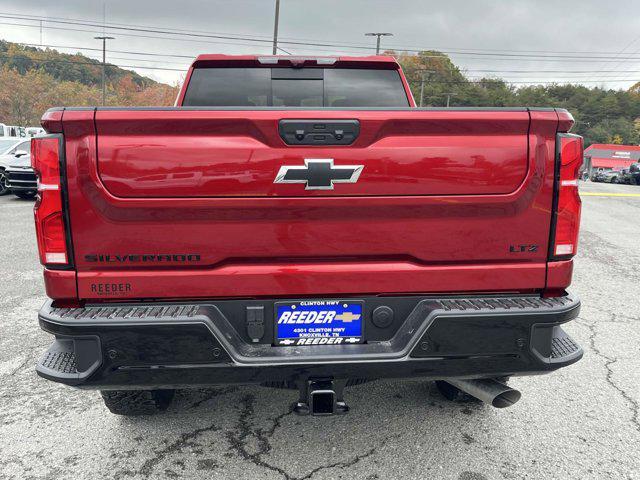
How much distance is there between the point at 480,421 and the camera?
301 centimetres

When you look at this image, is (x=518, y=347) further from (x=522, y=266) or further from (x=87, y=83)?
(x=87, y=83)

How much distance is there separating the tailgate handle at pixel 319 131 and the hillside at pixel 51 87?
198ft

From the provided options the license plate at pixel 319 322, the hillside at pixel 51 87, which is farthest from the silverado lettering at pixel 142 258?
the hillside at pixel 51 87

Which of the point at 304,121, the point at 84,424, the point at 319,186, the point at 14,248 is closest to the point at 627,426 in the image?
the point at 319,186

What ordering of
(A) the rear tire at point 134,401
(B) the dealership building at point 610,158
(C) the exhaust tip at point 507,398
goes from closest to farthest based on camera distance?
(C) the exhaust tip at point 507,398 → (A) the rear tire at point 134,401 → (B) the dealership building at point 610,158

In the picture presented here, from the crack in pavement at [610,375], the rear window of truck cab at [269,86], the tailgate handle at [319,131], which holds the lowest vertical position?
the crack in pavement at [610,375]

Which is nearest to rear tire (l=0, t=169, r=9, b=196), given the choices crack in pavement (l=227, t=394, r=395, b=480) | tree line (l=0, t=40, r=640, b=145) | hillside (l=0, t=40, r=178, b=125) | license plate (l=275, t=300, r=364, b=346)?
crack in pavement (l=227, t=394, r=395, b=480)

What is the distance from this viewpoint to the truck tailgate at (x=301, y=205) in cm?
205

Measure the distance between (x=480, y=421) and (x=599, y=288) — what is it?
396 centimetres

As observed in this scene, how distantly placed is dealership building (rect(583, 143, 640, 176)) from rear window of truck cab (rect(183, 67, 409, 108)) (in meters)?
40.8

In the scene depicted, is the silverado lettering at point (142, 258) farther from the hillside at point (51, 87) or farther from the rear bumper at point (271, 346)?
the hillside at point (51, 87)

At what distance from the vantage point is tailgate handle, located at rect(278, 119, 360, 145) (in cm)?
209

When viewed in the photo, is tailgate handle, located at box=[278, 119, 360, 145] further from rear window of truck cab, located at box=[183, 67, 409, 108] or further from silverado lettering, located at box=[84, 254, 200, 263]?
rear window of truck cab, located at box=[183, 67, 409, 108]

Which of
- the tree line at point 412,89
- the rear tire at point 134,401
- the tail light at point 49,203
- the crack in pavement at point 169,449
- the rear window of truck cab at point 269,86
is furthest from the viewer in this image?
the tree line at point 412,89
